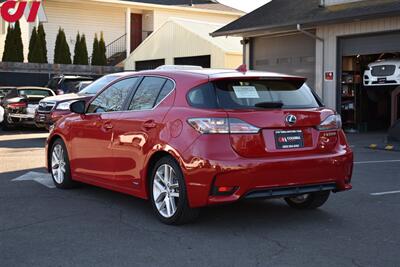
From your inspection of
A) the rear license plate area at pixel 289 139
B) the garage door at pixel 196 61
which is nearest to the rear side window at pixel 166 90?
the rear license plate area at pixel 289 139

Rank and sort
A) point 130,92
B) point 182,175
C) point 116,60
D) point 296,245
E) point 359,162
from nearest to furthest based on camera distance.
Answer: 1. point 296,245
2. point 182,175
3. point 130,92
4. point 359,162
5. point 116,60

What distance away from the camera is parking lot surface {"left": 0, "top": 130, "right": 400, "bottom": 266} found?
5086mm

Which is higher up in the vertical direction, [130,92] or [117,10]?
[117,10]

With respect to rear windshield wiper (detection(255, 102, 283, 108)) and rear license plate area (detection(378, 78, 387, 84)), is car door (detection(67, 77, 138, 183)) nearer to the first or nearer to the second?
rear windshield wiper (detection(255, 102, 283, 108))

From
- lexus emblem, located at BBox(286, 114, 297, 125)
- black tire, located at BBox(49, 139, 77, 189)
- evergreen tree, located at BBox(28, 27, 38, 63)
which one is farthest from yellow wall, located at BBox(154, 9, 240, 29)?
lexus emblem, located at BBox(286, 114, 297, 125)

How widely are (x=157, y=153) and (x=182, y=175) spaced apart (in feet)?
1.62

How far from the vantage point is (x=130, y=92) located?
23.2 ft

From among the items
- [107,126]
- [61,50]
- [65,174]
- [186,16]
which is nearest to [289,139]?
[107,126]

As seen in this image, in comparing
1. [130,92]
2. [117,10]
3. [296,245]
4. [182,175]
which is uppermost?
[117,10]

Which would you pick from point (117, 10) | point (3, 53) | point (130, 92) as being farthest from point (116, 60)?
point (130, 92)

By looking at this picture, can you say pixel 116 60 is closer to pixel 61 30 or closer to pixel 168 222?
pixel 61 30

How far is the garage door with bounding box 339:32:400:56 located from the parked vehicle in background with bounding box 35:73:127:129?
7.87 m

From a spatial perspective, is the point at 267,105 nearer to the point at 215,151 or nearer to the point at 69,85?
the point at 215,151

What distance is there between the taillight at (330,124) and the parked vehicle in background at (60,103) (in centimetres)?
833
